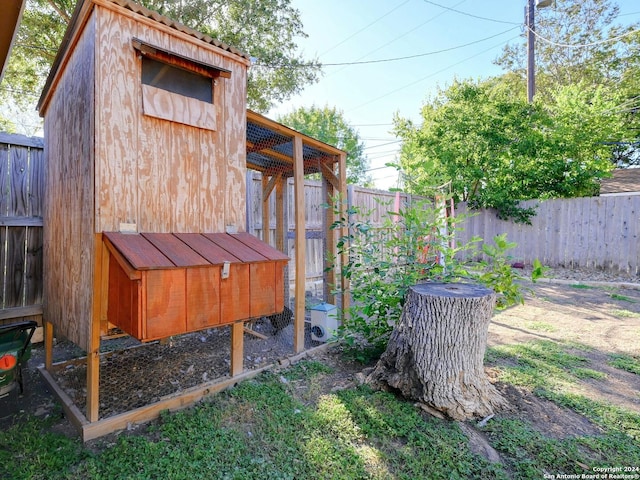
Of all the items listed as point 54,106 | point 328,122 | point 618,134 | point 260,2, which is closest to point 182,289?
point 54,106

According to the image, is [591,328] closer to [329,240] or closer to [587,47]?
[329,240]

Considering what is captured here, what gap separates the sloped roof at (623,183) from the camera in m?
9.52

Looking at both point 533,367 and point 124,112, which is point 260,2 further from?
point 533,367

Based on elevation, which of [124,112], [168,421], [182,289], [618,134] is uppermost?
[618,134]

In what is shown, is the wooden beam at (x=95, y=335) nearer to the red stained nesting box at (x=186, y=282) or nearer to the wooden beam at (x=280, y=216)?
the red stained nesting box at (x=186, y=282)

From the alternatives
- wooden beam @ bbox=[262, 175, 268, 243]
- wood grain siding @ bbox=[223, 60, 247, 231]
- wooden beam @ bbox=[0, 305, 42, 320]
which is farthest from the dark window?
wooden beam @ bbox=[0, 305, 42, 320]

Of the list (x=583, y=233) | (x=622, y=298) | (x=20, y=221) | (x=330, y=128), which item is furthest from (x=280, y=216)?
(x=330, y=128)

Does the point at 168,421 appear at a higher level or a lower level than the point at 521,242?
lower

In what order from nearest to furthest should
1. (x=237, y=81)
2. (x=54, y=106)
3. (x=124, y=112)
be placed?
1. (x=124, y=112)
2. (x=237, y=81)
3. (x=54, y=106)

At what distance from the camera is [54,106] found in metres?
2.60

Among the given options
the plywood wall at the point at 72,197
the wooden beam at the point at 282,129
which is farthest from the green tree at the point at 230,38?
the plywood wall at the point at 72,197

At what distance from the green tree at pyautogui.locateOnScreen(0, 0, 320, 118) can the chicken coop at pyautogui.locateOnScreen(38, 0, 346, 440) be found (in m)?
4.81

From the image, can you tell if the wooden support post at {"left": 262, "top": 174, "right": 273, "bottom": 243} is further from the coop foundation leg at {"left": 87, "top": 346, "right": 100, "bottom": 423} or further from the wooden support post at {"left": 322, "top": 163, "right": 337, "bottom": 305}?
the coop foundation leg at {"left": 87, "top": 346, "right": 100, "bottom": 423}

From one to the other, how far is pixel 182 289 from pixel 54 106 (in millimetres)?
2113
